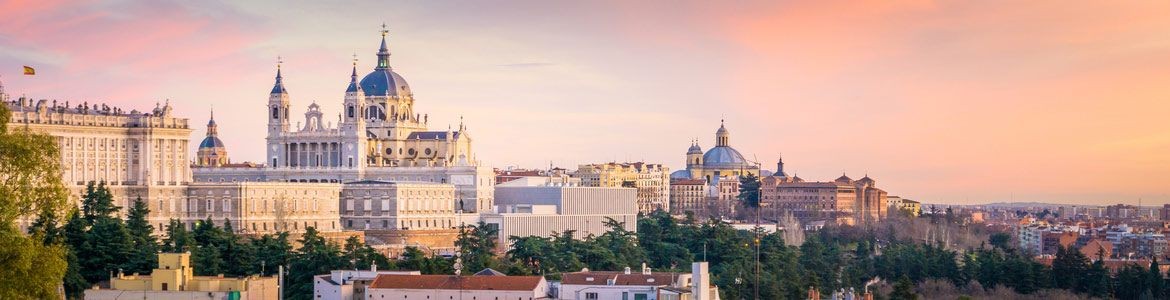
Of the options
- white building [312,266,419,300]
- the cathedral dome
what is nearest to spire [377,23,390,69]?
the cathedral dome

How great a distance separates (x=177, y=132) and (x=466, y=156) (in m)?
34.6

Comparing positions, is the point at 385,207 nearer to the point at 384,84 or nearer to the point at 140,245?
the point at 384,84

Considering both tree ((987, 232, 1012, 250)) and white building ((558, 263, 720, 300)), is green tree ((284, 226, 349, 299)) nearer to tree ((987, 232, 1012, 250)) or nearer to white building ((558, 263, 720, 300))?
white building ((558, 263, 720, 300))

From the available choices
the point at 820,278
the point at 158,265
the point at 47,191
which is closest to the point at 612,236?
the point at 820,278

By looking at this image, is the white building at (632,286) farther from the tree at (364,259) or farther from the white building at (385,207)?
the white building at (385,207)

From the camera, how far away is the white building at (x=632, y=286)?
69.9 m

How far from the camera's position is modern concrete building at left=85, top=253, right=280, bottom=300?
6662 cm

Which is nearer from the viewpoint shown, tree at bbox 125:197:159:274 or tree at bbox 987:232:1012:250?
tree at bbox 125:197:159:274

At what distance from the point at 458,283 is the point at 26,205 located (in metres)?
32.2

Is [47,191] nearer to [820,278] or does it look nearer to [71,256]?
[71,256]

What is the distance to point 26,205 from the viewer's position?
37.3 metres

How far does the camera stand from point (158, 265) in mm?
72938

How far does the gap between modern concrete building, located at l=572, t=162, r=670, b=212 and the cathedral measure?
37793mm

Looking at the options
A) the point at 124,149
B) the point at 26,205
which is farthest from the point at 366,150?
the point at 26,205
